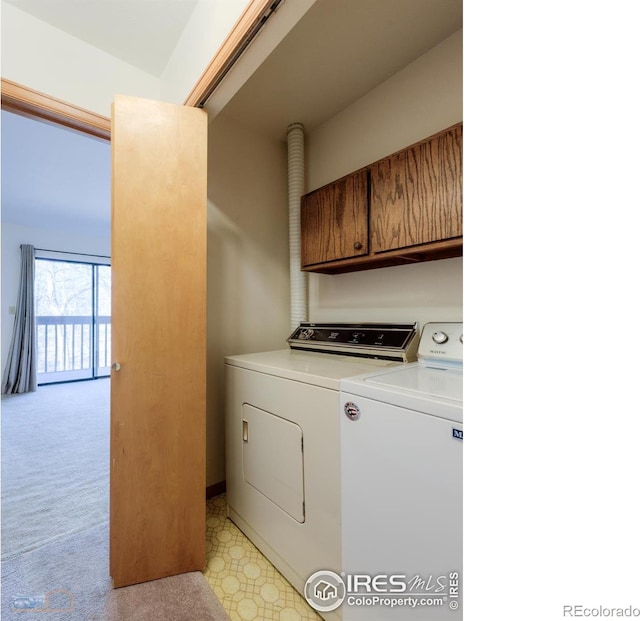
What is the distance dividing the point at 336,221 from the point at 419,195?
0.56 m

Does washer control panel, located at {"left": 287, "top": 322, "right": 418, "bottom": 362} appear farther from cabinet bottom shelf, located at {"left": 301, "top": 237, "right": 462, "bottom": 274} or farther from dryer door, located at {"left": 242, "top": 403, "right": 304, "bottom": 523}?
dryer door, located at {"left": 242, "top": 403, "right": 304, "bottom": 523}

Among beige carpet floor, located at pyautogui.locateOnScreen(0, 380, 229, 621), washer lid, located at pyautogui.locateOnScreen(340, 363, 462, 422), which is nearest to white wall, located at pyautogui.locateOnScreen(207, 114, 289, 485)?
beige carpet floor, located at pyautogui.locateOnScreen(0, 380, 229, 621)

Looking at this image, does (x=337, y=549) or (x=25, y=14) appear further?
(x=25, y=14)

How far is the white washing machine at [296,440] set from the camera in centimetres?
129

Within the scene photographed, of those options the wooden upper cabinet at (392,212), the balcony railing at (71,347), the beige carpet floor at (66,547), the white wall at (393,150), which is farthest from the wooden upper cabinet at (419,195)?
the balcony railing at (71,347)

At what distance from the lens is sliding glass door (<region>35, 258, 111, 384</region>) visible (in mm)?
5500

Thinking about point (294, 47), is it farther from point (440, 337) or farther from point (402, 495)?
point (402, 495)

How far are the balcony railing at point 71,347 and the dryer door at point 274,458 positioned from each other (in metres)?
5.71

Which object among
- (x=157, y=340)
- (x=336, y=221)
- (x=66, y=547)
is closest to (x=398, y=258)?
(x=336, y=221)
